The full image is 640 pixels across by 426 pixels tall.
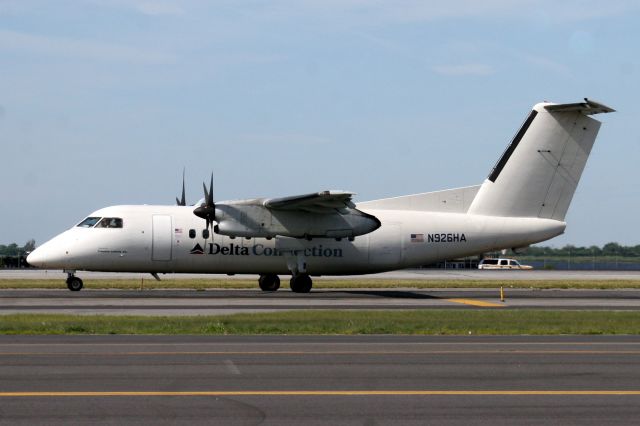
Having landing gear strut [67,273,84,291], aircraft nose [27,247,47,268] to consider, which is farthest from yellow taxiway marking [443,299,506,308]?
aircraft nose [27,247,47,268]

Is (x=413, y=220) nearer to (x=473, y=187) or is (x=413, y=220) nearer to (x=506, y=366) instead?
(x=473, y=187)

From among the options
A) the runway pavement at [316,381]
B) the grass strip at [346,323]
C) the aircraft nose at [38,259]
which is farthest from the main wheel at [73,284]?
the runway pavement at [316,381]

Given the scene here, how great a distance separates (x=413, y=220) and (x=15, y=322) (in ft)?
64.9

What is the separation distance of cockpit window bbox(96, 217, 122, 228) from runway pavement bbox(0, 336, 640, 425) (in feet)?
58.5

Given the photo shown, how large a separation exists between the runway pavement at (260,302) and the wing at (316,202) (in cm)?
353

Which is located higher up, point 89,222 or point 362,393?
point 89,222

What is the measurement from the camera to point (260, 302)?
102 ft

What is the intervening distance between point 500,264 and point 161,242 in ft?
212

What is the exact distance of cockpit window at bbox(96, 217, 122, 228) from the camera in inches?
1425

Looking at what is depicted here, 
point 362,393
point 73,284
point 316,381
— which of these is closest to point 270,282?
point 73,284

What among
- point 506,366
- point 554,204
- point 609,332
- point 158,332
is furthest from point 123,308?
point 554,204

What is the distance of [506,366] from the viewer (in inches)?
563

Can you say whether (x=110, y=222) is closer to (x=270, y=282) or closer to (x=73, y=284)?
(x=73, y=284)

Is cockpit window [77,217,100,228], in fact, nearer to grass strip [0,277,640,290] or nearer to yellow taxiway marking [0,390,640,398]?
grass strip [0,277,640,290]
